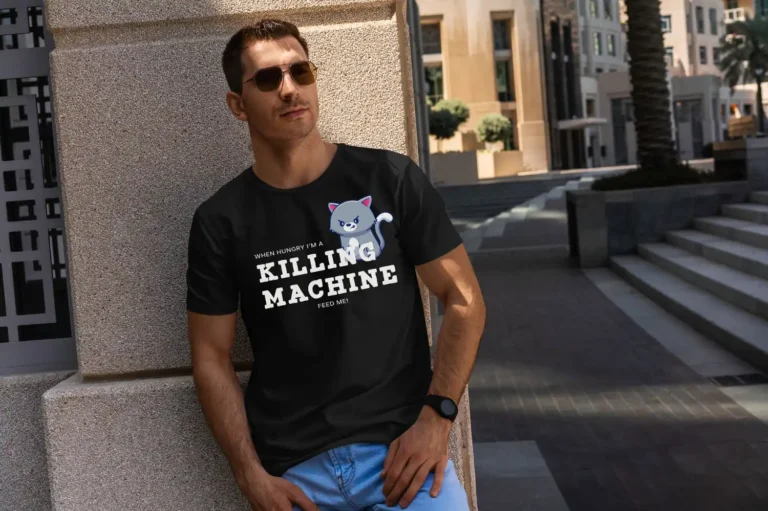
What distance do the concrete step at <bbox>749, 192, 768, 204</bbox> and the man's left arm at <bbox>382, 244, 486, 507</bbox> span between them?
12374 millimetres

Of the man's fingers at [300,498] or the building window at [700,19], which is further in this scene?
Result: the building window at [700,19]

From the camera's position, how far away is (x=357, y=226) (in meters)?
2.56

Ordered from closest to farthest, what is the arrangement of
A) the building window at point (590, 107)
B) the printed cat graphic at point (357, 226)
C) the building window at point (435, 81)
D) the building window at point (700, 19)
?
the printed cat graphic at point (357, 226)
the building window at point (435, 81)
the building window at point (590, 107)
the building window at point (700, 19)

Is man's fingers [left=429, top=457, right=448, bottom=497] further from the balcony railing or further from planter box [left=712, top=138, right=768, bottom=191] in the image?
the balcony railing

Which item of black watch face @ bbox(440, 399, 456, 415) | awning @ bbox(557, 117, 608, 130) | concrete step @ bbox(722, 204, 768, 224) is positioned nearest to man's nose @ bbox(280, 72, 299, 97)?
black watch face @ bbox(440, 399, 456, 415)

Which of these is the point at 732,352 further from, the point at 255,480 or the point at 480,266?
the point at 480,266

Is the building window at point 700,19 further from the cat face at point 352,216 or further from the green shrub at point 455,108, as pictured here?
the cat face at point 352,216

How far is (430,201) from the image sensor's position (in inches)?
102

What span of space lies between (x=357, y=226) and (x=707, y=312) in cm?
806

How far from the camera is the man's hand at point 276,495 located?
2.52m

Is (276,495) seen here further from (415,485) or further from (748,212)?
(748,212)

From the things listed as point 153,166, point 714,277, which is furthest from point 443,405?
point 714,277

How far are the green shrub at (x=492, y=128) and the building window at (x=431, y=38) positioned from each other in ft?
24.9

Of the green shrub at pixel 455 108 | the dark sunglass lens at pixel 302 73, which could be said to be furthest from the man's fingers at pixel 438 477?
the green shrub at pixel 455 108
